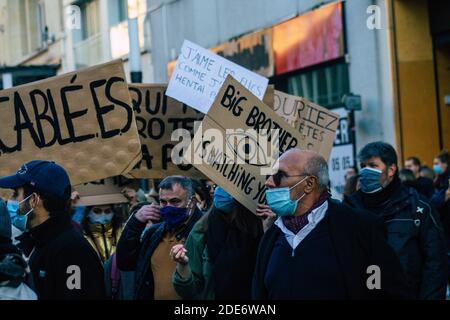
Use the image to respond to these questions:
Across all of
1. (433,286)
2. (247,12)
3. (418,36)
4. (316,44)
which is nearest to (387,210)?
(433,286)

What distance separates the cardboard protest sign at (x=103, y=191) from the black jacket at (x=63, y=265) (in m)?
3.31

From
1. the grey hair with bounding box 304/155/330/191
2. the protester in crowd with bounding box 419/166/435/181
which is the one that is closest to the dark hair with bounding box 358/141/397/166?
the grey hair with bounding box 304/155/330/191

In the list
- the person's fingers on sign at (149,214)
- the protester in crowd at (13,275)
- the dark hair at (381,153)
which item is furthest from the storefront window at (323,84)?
the protester in crowd at (13,275)

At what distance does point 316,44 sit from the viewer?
18875 mm

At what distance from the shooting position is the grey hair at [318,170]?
5.75 m

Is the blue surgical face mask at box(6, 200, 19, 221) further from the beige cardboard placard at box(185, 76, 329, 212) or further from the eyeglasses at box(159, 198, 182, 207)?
the eyeglasses at box(159, 198, 182, 207)

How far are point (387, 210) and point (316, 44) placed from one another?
459 inches

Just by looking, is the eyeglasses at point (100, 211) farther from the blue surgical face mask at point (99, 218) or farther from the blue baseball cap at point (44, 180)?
the blue baseball cap at point (44, 180)

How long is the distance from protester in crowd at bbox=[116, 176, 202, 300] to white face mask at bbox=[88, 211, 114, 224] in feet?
4.58

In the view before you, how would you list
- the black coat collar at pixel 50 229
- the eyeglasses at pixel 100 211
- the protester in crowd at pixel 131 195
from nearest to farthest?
the black coat collar at pixel 50 229
the eyeglasses at pixel 100 211
the protester in crowd at pixel 131 195

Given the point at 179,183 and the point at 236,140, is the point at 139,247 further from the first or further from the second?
the point at 236,140

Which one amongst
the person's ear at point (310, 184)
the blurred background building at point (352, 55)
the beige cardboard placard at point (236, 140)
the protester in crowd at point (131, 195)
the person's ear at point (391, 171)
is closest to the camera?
the person's ear at point (310, 184)

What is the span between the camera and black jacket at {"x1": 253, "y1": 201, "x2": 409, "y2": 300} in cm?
544

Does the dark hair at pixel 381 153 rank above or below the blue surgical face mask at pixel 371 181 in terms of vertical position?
above
